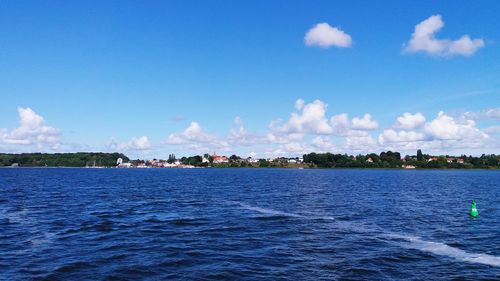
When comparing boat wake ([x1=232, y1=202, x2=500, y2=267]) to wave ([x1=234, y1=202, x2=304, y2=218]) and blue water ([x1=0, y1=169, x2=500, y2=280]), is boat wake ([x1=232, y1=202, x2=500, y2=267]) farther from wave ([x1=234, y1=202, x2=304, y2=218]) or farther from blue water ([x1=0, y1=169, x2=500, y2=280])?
wave ([x1=234, y1=202, x2=304, y2=218])

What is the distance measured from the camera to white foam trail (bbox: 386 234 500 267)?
1252 inches

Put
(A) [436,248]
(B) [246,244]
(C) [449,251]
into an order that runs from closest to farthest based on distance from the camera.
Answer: (C) [449,251], (A) [436,248], (B) [246,244]

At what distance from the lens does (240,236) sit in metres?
40.5

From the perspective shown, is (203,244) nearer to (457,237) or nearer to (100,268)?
(100,268)

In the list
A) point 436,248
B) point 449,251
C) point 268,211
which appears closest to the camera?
point 449,251

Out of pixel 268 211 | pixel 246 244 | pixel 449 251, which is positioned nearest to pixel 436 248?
pixel 449 251

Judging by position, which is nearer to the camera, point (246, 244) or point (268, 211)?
point (246, 244)

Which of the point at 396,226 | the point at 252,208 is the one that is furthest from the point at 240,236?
the point at 252,208

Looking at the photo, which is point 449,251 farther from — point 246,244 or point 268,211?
point 268,211

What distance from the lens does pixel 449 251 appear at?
1364 inches

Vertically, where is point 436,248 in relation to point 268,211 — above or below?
below

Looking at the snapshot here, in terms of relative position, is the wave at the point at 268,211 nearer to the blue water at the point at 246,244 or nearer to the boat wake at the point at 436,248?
the blue water at the point at 246,244

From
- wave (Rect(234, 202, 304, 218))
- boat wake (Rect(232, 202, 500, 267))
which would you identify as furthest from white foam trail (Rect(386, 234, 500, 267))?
wave (Rect(234, 202, 304, 218))

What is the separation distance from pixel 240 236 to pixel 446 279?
64.0ft
